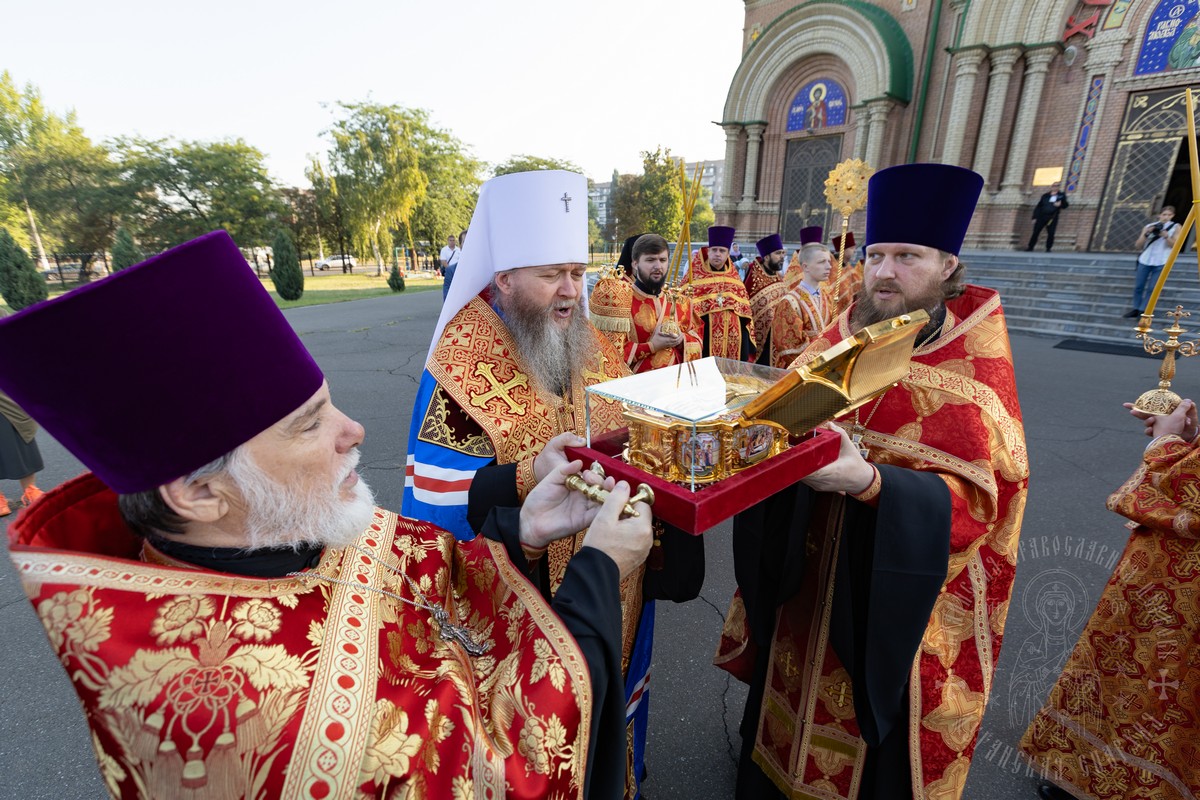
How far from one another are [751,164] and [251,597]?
923 inches

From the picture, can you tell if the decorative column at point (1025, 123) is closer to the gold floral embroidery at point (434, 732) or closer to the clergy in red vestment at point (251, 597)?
the clergy in red vestment at point (251, 597)

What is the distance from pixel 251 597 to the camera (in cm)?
100

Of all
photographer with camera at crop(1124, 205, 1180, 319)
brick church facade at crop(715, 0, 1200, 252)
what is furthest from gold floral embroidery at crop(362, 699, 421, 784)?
brick church facade at crop(715, 0, 1200, 252)

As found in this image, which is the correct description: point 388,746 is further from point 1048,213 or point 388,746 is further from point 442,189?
point 442,189

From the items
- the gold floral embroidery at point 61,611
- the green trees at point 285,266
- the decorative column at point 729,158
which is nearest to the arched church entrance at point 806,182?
the decorative column at point 729,158

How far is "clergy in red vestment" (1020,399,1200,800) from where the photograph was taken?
195 cm

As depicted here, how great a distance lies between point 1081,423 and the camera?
6758 mm

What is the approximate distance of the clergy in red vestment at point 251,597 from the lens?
0.84 meters

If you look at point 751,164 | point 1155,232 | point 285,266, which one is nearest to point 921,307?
point 1155,232

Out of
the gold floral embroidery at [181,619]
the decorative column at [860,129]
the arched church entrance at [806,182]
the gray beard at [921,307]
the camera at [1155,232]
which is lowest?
the gold floral embroidery at [181,619]

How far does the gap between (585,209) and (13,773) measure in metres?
3.49

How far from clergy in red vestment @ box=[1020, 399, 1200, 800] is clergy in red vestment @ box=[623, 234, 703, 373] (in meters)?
3.87

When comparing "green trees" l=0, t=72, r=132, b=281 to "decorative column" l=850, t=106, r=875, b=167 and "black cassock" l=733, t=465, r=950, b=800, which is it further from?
"black cassock" l=733, t=465, r=950, b=800

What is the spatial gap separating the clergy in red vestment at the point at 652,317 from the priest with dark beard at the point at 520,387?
3.19 metres
